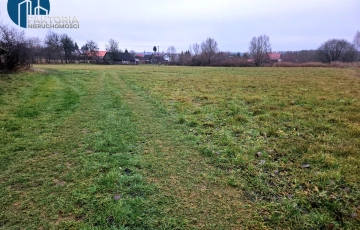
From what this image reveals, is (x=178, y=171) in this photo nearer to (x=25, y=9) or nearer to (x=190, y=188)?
(x=190, y=188)

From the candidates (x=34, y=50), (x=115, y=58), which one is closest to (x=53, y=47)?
(x=115, y=58)

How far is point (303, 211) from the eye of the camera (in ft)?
8.41

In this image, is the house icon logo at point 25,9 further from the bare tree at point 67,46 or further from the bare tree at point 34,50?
the bare tree at point 67,46

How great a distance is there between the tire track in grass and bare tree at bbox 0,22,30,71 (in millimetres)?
17525

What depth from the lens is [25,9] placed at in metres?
17.6

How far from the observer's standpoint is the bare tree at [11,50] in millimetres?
15938

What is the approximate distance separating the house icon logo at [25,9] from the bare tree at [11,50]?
1653 millimetres

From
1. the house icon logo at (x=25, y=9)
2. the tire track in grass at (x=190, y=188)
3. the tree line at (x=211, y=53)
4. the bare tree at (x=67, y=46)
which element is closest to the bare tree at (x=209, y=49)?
the tree line at (x=211, y=53)

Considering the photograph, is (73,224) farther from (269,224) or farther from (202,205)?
(269,224)

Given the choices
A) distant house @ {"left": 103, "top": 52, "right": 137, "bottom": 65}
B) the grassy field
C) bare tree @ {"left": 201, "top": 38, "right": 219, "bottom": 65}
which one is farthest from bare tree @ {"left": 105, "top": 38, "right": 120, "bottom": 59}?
the grassy field

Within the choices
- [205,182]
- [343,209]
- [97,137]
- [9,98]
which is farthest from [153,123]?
[9,98]

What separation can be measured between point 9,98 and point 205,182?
9106 mm

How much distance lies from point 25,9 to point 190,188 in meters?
22.5

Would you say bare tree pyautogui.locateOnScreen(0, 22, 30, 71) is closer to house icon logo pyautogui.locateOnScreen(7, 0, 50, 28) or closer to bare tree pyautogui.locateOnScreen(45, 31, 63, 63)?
house icon logo pyautogui.locateOnScreen(7, 0, 50, 28)
